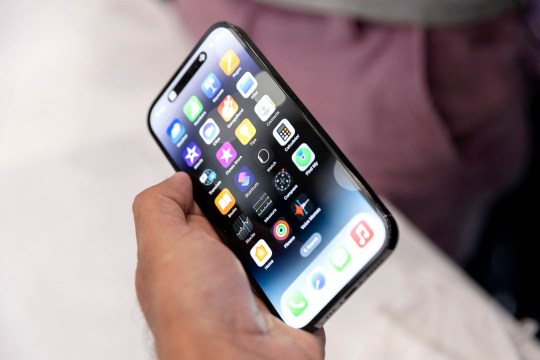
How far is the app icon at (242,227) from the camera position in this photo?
353mm

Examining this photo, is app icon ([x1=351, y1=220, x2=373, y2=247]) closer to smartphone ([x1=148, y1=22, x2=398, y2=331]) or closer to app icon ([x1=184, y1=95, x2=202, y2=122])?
smartphone ([x1=148, y1=22, x2=398, y2=331])

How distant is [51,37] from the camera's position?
666 mm

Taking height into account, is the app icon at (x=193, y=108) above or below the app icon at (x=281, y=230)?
above

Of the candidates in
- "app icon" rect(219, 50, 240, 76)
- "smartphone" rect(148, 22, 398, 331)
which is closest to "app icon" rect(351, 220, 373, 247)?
"smartphone" rect(148, 22, 398, 331)

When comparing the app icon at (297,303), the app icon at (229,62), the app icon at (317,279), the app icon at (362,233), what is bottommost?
the app icon at (297,303)

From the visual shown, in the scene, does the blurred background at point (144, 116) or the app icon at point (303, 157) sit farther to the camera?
the blurred background at point (144, 116)

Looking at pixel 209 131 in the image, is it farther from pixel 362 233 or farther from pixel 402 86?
pixel 402 86

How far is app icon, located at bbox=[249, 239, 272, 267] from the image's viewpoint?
0.35 metres

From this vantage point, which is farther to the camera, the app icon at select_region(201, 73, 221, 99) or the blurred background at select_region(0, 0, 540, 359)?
the blurred background at select_region(0, 0, 540, 359)

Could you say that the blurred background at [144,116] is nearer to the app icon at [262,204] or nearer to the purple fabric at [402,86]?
the purple fabric at [402,86]

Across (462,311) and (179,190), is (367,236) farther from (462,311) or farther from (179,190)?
(462,311)

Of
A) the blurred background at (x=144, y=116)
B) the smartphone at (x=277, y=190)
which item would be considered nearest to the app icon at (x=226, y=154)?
the smartphone at (x=277, y=190)

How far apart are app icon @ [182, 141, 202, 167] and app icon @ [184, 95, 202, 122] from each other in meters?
0.01

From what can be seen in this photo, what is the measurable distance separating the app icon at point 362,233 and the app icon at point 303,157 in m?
0.04
